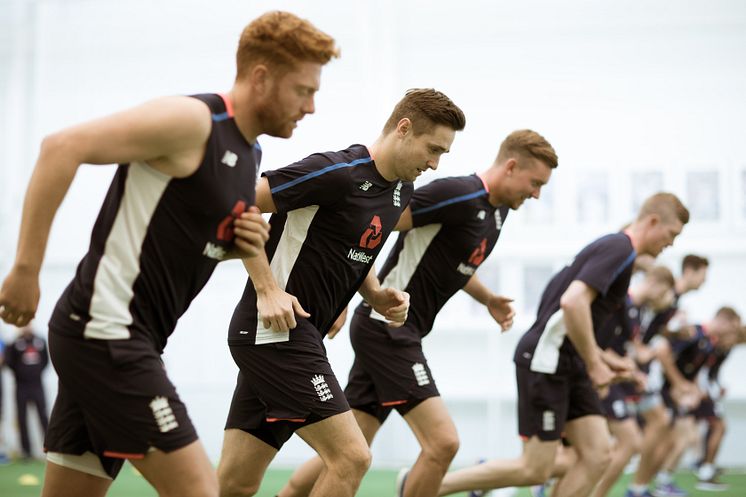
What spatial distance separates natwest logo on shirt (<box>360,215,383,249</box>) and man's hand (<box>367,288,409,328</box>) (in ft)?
0.72

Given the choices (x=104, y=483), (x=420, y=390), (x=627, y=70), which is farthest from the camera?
(x=627, y=70)

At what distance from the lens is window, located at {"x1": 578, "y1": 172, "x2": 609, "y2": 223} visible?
45.3 ft

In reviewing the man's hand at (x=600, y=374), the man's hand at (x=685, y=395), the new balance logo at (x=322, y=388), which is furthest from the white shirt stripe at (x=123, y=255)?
the man's hand at (x=685, y=395)

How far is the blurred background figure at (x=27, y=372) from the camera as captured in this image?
13984mm

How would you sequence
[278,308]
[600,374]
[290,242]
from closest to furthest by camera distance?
1. [278,308]
2. [290,242]
3. [600,374]

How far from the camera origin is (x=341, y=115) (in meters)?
14.8

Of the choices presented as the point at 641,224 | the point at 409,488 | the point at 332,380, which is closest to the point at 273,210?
the point at 332,380

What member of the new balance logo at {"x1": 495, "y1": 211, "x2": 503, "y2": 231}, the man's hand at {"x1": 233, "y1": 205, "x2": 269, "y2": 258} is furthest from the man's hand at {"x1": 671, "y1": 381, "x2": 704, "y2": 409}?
the man's hand at {"x1": 233, "y1": 205, "x2": 269, "y2": 258}

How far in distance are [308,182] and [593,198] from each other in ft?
33.8

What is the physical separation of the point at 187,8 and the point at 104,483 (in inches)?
509

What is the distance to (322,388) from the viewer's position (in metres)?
4.08

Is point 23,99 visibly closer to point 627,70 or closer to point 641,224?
point 627,70

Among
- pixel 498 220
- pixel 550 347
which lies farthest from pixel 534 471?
pixel 498 220

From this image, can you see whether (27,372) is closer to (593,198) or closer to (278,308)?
(593,198)
